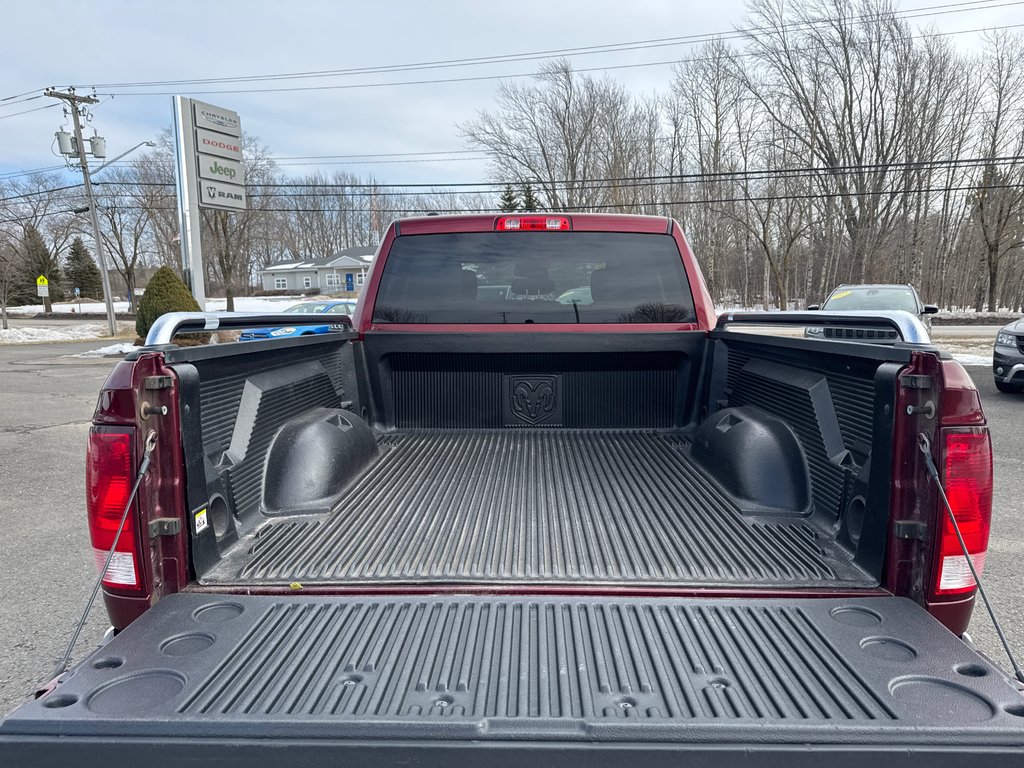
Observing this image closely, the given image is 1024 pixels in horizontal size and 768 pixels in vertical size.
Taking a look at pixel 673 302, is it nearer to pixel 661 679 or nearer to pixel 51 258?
pixel 661 679

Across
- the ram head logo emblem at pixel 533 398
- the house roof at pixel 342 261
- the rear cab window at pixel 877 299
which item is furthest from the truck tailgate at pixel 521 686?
the house roof at pixel 342 261

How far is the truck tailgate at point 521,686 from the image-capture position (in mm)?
1218

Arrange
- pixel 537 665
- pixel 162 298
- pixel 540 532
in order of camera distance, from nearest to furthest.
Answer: pixel 537 665
pixel 540 532
pixel 162 298

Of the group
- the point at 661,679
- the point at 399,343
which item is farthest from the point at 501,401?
the point at 661,679

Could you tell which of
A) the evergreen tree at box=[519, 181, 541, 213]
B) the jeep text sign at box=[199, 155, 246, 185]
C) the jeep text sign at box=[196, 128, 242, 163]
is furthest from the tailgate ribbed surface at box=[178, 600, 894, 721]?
the evergreen tree at box=[519, 181, 541, 213]

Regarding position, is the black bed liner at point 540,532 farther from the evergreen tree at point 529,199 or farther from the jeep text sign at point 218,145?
the evergreen tree at point 529,199

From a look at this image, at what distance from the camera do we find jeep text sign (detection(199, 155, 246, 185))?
17.3 m

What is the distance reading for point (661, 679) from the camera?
1.44m

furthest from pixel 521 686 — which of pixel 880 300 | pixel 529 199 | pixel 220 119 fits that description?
pixel 529 199

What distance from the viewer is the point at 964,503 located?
178cm

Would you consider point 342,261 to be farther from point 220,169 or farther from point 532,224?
point 532,224

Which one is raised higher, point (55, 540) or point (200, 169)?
point (200, 169)

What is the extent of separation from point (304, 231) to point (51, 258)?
92.7 feet

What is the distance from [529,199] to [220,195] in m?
26.3
